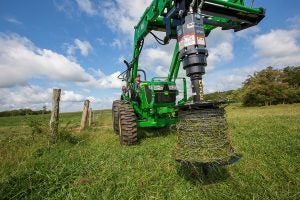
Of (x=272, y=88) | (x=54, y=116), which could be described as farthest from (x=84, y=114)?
(x=272, y=88)

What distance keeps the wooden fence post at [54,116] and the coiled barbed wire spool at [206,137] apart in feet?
19.3

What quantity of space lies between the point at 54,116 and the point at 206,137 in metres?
6.48

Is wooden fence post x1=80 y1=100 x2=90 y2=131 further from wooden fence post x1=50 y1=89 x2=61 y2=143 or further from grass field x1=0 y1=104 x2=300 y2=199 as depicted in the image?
grass field x1=0 y1=104 x2=300 y2=199

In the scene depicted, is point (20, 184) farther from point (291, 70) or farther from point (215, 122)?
point (291, 70)

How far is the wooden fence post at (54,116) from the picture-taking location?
778cm

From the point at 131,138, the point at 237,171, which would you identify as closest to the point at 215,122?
the point at 237,171

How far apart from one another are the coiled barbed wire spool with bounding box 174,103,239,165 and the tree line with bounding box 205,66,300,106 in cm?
2697

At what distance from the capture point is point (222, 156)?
9.50ft

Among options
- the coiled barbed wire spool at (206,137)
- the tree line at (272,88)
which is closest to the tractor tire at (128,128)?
the coiled barbed wire spool at (206,137)

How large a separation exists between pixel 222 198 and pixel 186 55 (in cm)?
193

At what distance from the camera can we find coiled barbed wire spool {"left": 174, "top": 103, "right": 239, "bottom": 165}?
2877 mm

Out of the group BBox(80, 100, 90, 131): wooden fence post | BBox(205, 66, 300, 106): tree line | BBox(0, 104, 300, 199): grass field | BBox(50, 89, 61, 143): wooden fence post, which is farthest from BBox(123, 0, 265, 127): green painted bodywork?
BBox(205, 66, 300, 106): tree line

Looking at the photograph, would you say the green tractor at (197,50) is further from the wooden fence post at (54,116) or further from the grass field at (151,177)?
the wooden fence post at (54,116)

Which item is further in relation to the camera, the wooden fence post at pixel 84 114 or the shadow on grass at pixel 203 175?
the wooden fence post at pixel 84 114
